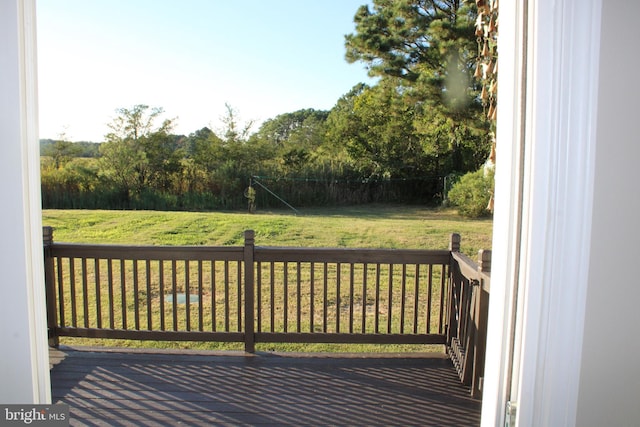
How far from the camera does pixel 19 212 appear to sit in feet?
3.08

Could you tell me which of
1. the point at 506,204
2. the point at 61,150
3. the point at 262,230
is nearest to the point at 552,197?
the point at 506,204

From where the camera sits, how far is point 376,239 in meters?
7.75

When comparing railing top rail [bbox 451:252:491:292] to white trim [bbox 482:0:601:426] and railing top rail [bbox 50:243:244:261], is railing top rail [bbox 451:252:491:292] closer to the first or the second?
white trim [bbox 482:0:601:426]

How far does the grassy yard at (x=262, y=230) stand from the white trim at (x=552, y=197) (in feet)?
19.7

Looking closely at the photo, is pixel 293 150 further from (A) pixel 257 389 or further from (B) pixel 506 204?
(B) pixel 506 204

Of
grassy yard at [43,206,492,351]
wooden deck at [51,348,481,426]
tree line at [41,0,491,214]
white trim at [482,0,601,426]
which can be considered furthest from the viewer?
tree line at [41,0,491,214]

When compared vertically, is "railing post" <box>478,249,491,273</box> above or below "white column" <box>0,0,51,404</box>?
below

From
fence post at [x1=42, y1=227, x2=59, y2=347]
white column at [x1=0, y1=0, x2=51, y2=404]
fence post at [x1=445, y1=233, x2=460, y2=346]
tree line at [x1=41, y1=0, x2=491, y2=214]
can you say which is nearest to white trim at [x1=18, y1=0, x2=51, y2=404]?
white column at [x1=0, y1=0, x2=51, y2=404]

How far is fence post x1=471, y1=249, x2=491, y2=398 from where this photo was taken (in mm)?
2357

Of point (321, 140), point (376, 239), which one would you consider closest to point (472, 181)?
point (376, 239)

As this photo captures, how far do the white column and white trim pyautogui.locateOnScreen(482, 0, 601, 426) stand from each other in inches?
44.6

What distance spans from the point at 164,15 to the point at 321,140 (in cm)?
1110

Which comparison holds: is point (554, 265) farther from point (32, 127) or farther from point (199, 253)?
point (199, 253)

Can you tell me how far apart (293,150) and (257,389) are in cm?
1144
